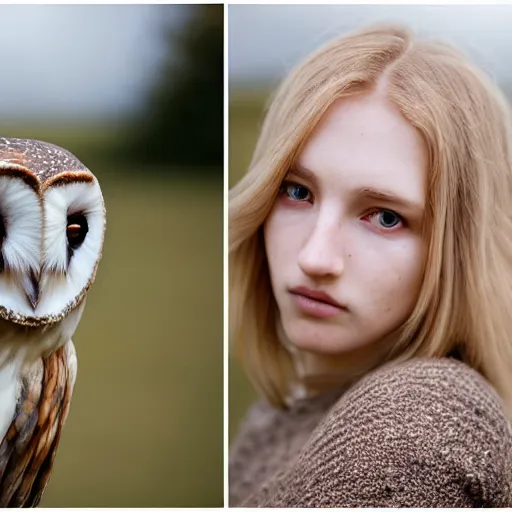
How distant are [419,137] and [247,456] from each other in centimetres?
67

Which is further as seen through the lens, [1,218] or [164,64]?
[164,64]

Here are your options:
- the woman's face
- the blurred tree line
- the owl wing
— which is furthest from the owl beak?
the woman's face

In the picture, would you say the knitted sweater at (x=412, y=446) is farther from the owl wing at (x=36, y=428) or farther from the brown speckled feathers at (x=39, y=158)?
the brown speckled feathers at (x=39, y=158)

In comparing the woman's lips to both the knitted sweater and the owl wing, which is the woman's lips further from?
the owl wing

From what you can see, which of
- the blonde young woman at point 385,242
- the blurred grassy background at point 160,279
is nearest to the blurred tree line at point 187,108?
the blurred grassy background at point 160,279

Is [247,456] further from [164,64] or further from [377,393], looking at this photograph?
[164,64]

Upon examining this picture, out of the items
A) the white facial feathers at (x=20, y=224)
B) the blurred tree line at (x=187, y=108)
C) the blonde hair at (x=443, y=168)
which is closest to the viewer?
the white facial feathers at (x=20, y=224)

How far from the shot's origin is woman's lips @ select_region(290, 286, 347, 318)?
1376 millimetres

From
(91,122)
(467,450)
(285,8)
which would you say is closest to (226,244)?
(91,122)

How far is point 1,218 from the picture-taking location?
1.22 metres

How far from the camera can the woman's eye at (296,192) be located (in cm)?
138

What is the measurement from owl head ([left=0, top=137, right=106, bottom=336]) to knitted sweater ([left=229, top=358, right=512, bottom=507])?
481 mm

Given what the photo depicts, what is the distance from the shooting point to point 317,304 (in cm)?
138

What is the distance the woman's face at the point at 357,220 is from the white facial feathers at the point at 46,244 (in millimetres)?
345
